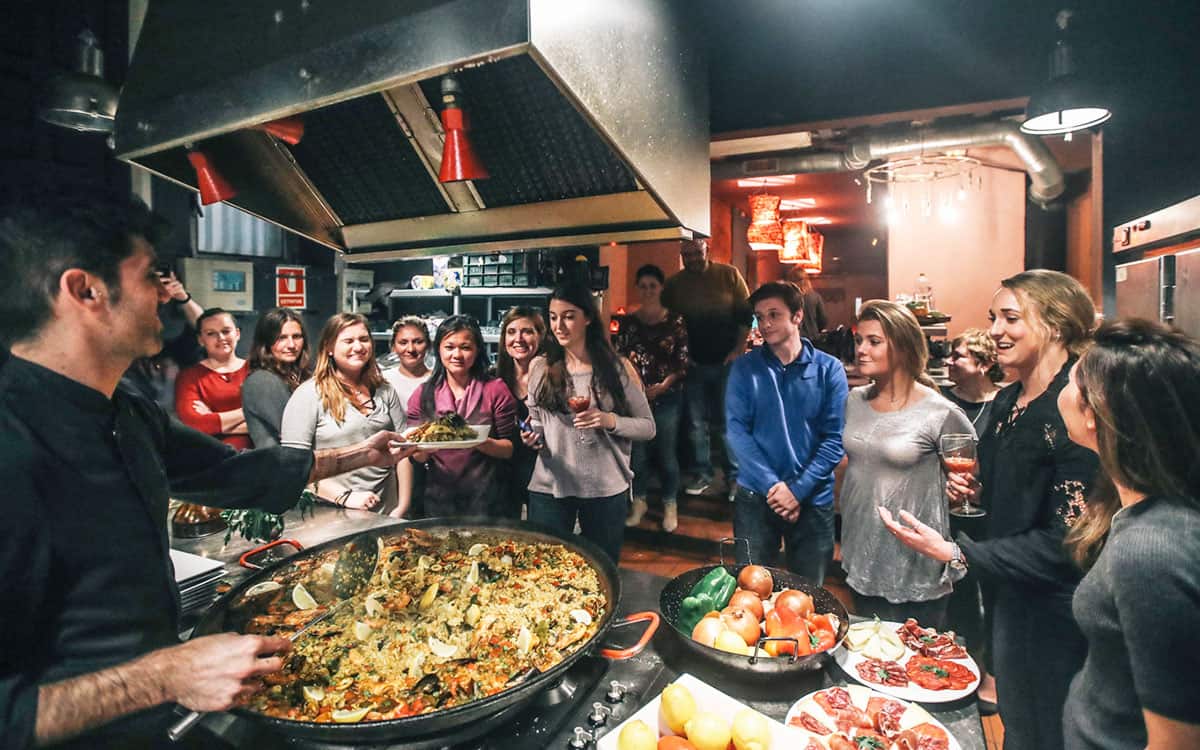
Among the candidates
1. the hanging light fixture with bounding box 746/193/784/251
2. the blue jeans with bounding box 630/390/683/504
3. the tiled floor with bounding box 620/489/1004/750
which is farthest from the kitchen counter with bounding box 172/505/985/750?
the hanging light fixture with bounding box 746/193/784/251

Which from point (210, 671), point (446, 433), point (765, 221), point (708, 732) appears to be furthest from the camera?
point (765, 221)

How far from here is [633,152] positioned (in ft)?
5.80

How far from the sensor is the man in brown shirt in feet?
18.1

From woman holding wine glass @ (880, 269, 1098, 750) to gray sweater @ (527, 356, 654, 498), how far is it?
1.52 m

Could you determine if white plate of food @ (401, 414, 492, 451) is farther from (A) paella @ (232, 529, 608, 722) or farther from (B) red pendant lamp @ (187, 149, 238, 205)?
(B) red pendant lamp @ (187, 149, 238, 205)

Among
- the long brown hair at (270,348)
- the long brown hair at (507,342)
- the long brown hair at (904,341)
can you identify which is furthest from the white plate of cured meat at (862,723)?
the long brown hair at (270,348)

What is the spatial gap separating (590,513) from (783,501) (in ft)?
3.42

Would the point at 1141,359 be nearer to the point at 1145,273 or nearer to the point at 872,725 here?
the point at 872,725

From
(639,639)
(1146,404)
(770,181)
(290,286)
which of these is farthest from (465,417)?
(770,181)

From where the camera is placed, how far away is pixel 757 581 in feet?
6.02

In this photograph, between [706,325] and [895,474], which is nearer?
[895,474]

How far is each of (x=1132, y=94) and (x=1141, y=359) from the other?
2958 mm

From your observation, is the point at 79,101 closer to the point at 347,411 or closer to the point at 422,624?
the point at 347,411

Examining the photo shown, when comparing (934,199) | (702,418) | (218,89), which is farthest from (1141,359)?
(934,199)
